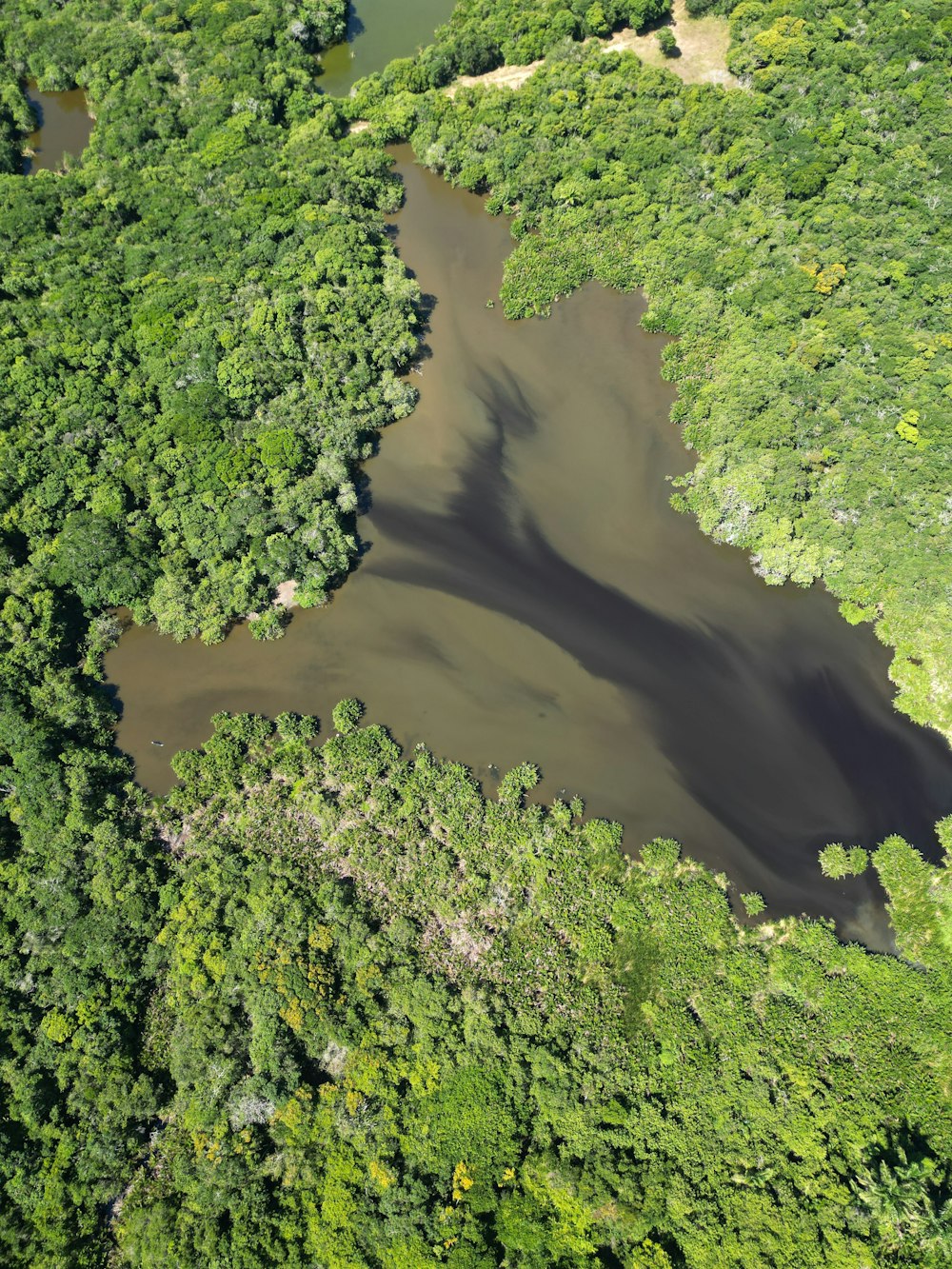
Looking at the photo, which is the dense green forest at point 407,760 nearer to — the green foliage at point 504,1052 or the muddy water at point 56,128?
the green foliage at point 504,1052

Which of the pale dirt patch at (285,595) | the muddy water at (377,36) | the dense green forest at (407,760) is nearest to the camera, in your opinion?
the dense green forest at (407,760)

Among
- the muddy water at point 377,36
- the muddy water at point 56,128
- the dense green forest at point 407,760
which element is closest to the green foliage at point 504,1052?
the dense green forest at point 407,760

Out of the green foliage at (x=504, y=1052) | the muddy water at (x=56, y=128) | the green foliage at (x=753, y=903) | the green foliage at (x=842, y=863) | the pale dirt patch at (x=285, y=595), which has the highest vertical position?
the muddy water at (x=56, y=128)

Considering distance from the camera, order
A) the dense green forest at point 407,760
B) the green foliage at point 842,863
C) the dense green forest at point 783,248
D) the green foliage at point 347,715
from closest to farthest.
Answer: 1. the dense green forest at point 407,760
2. the green foliage at point 842,863
3. the green foliage at point 347,715
4. the dense green forest at point 783,248

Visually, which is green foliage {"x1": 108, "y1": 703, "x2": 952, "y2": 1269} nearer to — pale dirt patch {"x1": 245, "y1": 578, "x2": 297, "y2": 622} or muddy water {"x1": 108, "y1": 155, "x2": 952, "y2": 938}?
muddy water {"x1": 108, "y1": 155, "x2": 952, "y2": 938}

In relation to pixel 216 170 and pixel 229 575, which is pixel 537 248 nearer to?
pixel 216 170

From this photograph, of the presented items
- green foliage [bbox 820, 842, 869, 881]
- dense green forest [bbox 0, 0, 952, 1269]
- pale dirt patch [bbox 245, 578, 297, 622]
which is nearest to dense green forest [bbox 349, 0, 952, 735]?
dense green forest [bbox 0, 0, 952, 1269]
